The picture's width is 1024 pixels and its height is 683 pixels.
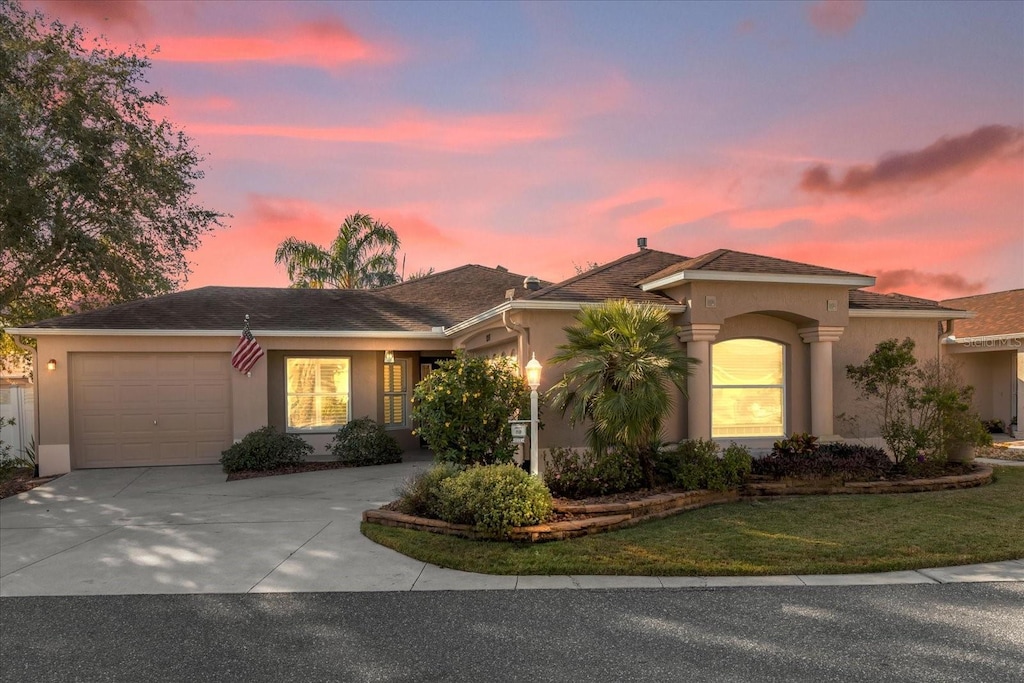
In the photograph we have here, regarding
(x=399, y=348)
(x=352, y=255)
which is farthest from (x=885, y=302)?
(x=352, y=255)

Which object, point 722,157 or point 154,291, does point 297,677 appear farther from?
point 154,291

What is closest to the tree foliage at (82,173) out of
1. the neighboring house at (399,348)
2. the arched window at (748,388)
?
the neighboring house at (399,348)

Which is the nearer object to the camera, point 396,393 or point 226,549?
point 226,549

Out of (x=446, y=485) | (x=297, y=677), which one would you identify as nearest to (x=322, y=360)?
(x=446, y=485)

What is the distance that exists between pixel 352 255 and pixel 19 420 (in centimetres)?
1463

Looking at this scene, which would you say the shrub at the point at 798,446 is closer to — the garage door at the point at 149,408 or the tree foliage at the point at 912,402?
the tree foliage at the point at 912,402

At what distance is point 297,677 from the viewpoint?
4066 mm

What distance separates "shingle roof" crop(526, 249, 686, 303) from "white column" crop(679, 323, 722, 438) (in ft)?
2.43

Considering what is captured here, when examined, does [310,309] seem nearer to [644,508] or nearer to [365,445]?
[365,445]

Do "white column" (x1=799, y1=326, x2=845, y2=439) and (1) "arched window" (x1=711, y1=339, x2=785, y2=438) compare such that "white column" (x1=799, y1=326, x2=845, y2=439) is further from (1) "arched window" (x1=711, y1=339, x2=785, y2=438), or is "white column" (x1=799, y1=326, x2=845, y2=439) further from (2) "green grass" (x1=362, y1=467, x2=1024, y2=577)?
(2) "green grass" (x1=362, y1=467, x2=1024, y2=577)

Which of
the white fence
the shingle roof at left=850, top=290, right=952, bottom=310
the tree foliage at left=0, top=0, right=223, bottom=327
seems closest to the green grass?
the shingle roof at left=850, top=290, right=952, bottom=310

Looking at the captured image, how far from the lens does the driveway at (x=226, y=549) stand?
5801 millimetres

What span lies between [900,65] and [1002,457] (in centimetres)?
829

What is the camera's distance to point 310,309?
1573 cm
